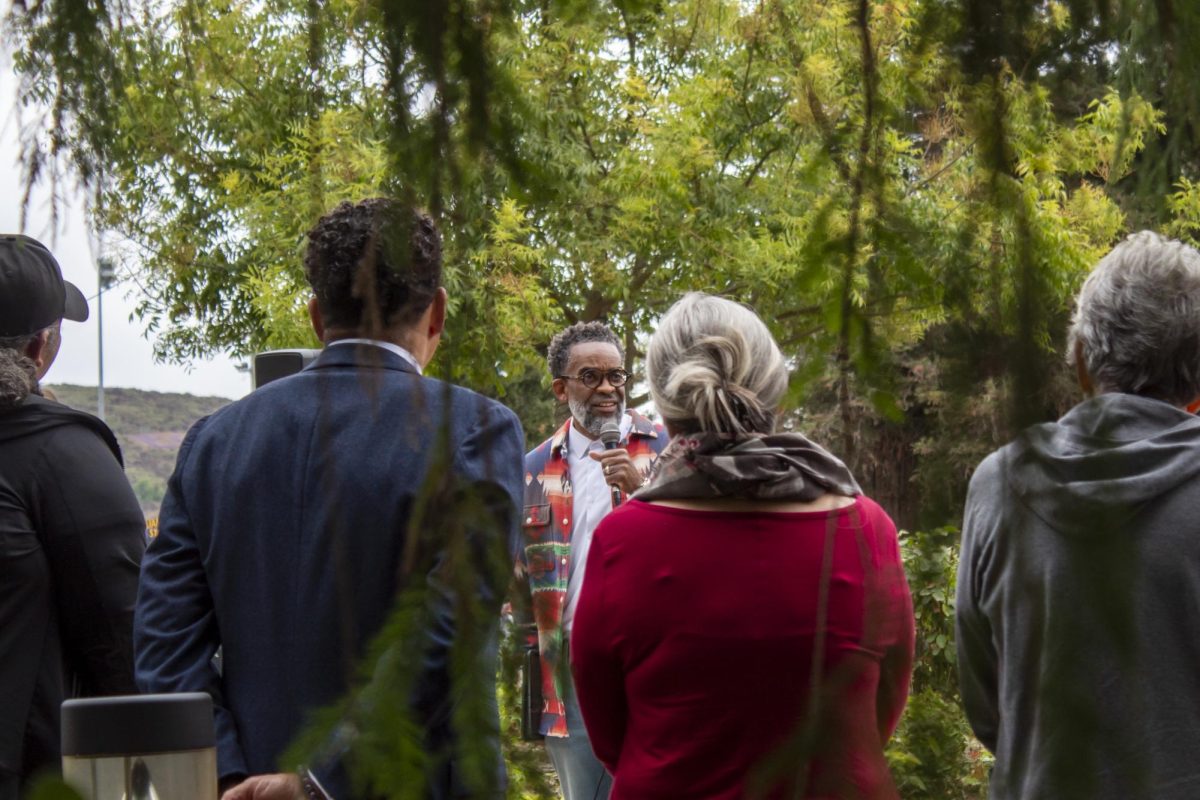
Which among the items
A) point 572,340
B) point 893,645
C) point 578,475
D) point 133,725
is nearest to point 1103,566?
point 893,645

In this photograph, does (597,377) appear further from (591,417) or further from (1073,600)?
(1073,600)

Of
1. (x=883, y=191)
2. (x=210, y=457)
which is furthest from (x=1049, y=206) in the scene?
(x=210, y=457)

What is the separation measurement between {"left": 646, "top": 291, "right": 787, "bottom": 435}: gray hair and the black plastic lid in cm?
105

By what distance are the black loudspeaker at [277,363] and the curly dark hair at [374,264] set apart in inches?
22.3

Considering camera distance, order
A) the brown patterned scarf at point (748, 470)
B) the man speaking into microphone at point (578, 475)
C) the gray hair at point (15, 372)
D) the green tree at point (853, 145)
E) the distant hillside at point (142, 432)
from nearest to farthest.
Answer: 1. the green tree at point (853, 145)
2. the brown patterned scarf at point (748, 470)
3. the gray hair at point (15, 372)
4. the distant hillside at point (142, 432)
5. the man speaking into microphone at point (578, 475)

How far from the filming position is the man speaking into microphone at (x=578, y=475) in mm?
3590

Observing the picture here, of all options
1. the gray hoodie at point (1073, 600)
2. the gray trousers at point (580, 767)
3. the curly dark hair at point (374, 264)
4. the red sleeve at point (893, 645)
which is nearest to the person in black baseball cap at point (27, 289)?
the curly dark hair at point (374, 264)

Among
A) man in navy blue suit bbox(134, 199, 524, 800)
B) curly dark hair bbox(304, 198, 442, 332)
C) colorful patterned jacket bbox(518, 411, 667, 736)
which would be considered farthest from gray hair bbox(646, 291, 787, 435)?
colorful patterned jacket bbox(518, 411, 667, 736)

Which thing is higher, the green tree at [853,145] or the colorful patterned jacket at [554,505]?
the green tree at [853,145]

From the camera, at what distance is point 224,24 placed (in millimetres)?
1522

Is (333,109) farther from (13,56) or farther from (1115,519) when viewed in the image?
(1115,519)

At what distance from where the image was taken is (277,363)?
8.08 feet

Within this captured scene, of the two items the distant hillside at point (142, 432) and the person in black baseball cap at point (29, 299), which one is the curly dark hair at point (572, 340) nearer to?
the distant hillside at point (142, 432)

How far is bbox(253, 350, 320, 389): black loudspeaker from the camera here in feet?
8.01
